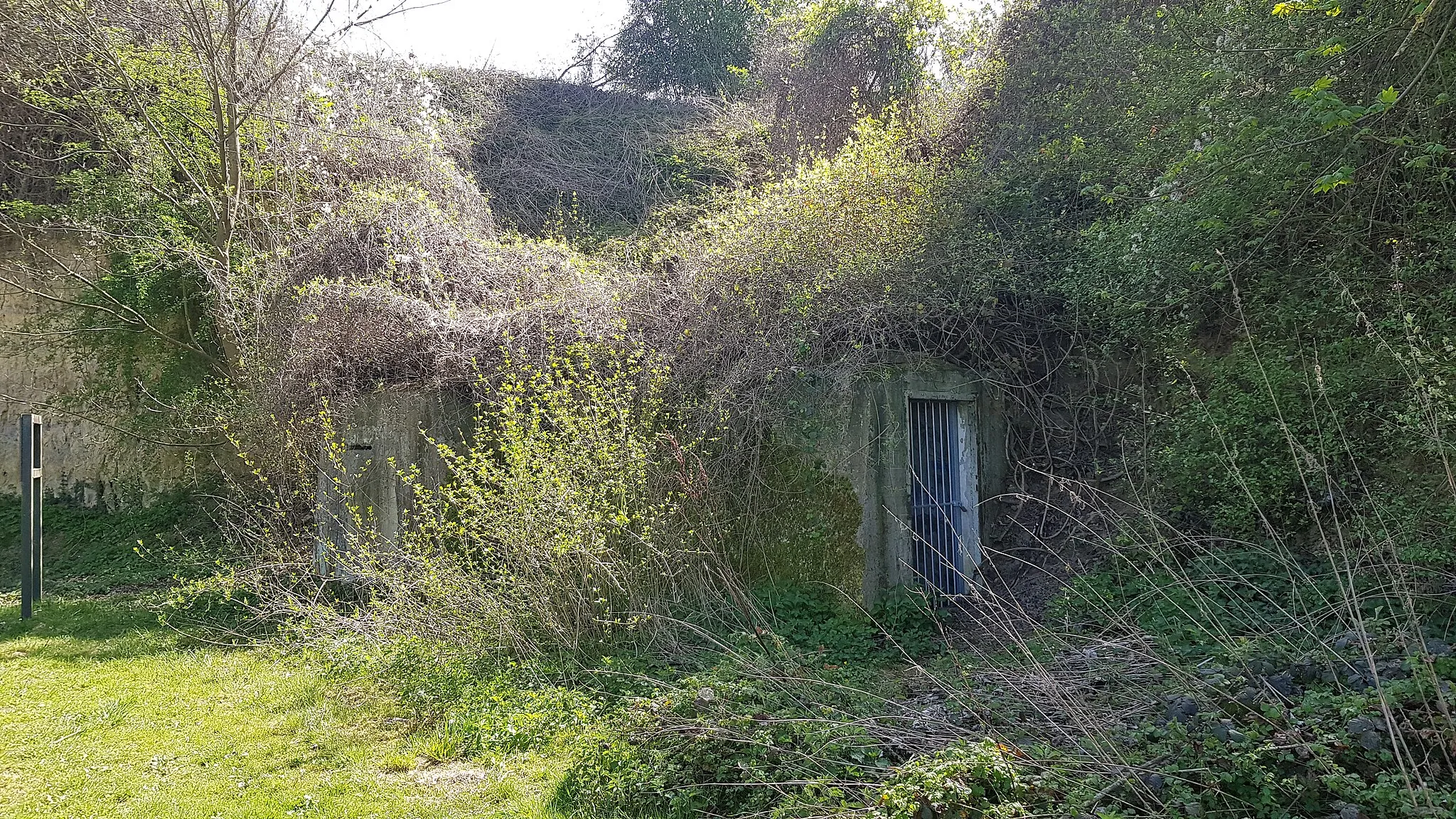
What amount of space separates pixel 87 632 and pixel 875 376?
7671mm

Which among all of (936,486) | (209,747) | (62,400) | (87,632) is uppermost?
(62,400)

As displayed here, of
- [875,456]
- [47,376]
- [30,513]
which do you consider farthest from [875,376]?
[47,376]

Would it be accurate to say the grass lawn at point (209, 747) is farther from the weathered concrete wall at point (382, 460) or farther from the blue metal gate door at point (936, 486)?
the blue metal gate door at point (936, 486)

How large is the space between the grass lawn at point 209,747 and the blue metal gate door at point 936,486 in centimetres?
435

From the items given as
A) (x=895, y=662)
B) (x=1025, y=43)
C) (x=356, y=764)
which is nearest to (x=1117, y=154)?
(x=1025, y=43)

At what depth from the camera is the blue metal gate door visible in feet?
26.4

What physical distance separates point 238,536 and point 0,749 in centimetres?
481

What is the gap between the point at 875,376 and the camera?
7586 millimetres

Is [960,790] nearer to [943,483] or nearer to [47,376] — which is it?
[943,483]

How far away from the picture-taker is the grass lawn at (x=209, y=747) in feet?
15.0

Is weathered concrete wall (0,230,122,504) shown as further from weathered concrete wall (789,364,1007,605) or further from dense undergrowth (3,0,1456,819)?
weathered concrete wall (789,364,1007,605)

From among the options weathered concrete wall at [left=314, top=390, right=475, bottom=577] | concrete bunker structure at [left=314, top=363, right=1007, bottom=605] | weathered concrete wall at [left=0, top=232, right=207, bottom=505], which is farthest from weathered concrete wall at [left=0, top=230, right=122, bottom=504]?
concrete bunker structure at [left=314, top=363, right=1007, bottom=605]

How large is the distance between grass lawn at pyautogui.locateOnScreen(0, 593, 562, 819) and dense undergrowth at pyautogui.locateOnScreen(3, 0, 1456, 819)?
1.08 feet

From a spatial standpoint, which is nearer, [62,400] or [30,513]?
[30,513]
